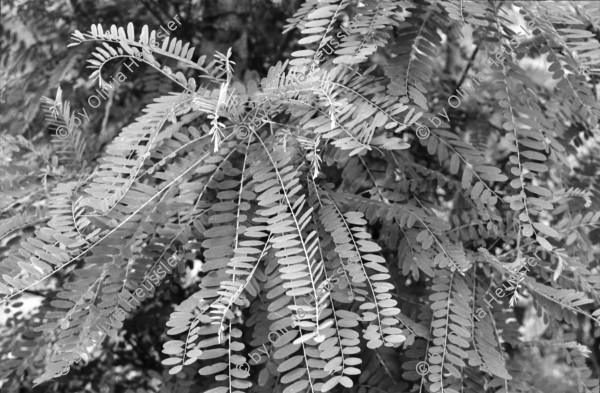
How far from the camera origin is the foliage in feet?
3.26

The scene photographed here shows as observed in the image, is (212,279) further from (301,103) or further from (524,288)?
(524,288)
